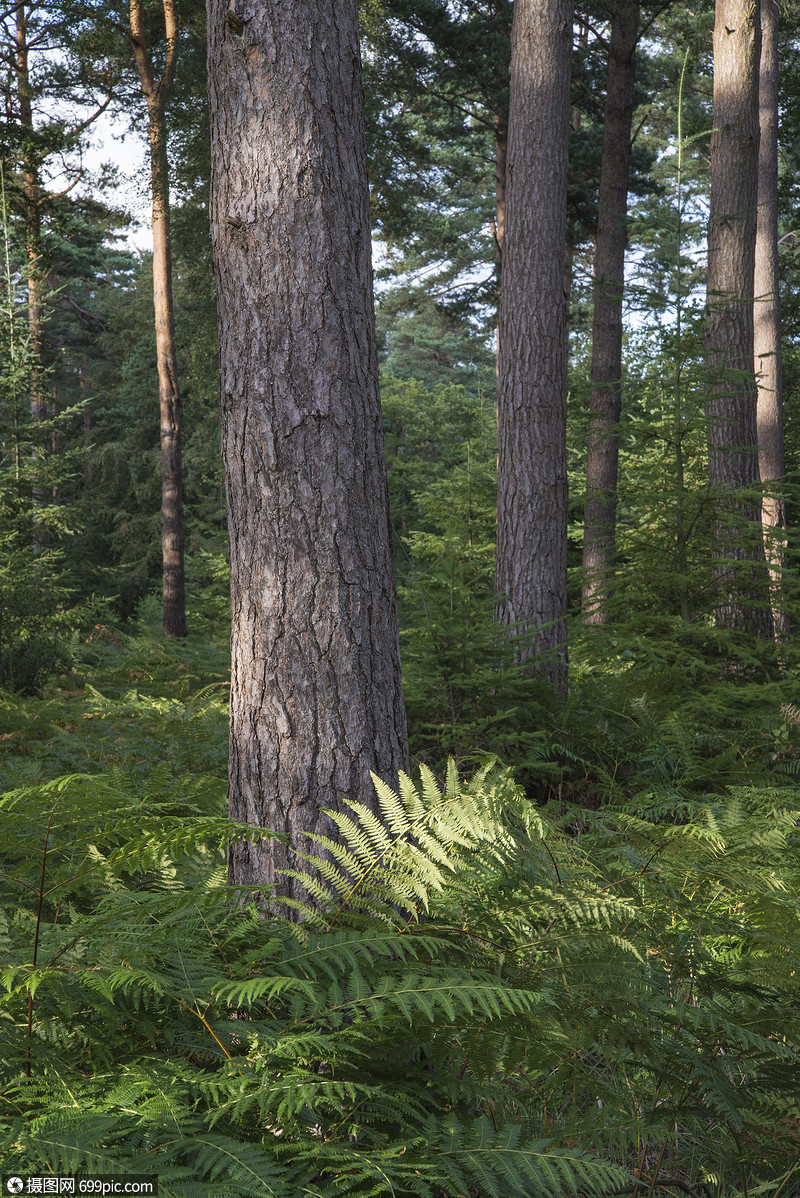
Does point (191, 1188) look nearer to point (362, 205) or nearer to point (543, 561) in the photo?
point (362, 205)

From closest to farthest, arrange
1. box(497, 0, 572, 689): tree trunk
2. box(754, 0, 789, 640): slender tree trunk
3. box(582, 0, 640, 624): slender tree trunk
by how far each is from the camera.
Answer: box(497, 0, 572, 689): tree trunk
box(582, 0, 640, 624): slender tree trunk
box(754, 0, 789, 640): slender tree trunk

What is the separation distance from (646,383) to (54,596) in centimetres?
717

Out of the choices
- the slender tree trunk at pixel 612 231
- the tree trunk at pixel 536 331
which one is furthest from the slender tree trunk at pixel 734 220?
the slender tree trunk at pixel 612 231

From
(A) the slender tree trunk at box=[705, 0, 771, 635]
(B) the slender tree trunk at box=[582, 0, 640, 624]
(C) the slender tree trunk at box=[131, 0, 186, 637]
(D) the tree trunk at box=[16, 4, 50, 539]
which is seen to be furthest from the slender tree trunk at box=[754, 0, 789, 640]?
(D) the tree trunk at box=[16, 4, 50, 539]

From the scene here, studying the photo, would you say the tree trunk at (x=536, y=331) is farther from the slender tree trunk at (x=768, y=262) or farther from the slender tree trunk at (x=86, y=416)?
the slender tree trunk at (x=86, y=416)

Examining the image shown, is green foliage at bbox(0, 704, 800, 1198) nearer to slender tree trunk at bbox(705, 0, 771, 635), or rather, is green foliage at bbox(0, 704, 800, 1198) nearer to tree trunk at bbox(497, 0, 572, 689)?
tree trunk at bbox(497, 0, 572, 689)

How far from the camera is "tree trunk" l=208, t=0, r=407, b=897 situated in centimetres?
223

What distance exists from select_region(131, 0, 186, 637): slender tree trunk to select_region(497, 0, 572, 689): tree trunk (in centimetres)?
719

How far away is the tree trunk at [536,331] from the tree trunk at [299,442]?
3.50 m

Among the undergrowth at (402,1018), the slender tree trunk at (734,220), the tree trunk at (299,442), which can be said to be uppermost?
the slender tree trunk at (734,220)

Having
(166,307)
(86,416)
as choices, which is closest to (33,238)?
(166,307)

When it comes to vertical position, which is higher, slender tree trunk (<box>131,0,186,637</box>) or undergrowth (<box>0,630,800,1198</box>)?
slender tree trunk (<box>131,0,186,637</box>)

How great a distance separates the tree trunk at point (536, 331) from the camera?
577cm

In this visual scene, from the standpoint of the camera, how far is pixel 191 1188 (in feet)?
3.62
